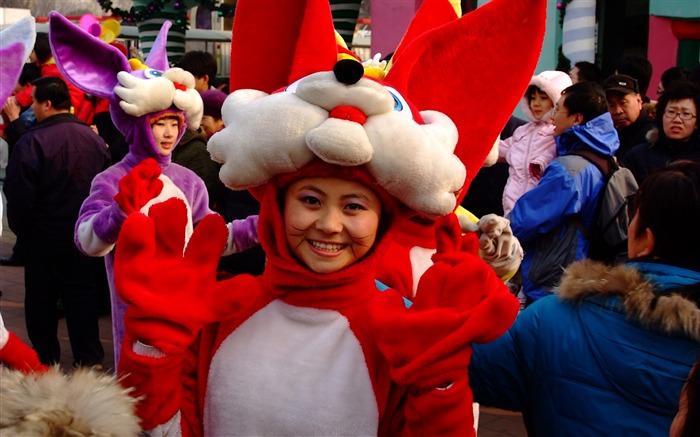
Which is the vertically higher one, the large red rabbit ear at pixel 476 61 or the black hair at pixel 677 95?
the large red rabbit ear at pixel 476 61

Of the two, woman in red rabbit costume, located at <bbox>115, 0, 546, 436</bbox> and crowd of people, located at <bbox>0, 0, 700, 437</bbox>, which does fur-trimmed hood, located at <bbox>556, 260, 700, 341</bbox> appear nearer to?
crowd of people, located at <bbox>0, 0, 700, 437</bbox>

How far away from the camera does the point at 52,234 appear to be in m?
5.51

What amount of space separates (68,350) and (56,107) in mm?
1614

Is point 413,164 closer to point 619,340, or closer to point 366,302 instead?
point 366,302

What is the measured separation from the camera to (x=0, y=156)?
862cm

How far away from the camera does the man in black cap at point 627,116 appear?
5770 millimetres

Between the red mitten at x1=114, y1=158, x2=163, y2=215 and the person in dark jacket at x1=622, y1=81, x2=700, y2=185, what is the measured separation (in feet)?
8.99

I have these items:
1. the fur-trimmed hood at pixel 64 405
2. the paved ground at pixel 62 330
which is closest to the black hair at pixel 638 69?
the paved ground at pixel 62 330

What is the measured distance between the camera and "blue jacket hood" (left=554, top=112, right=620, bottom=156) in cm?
460

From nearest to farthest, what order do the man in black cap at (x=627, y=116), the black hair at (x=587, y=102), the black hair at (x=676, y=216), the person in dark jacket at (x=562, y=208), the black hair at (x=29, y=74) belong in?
the black hair at (x=676, y=216) < the person in dark jacket at (x=562, y=208) < the black hair at (x=587, y=102) < the man in black cap at (x=627, y=116) < the black hair at (x=29, y=74)

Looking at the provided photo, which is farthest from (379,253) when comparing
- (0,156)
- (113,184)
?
(0,156)

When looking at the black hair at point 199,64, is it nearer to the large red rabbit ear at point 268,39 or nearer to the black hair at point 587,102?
the black hair at point 587,102

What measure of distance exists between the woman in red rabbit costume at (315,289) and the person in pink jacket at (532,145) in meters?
3.08

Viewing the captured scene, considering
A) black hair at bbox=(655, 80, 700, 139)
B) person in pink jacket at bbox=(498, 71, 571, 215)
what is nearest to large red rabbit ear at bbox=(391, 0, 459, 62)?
→ person in pink jacket at bbox=(498, 71, 571, 215)
